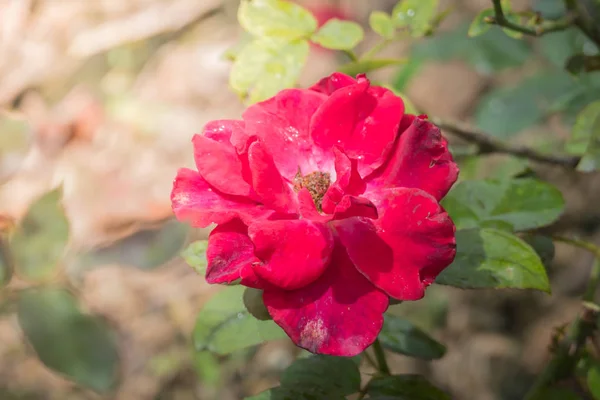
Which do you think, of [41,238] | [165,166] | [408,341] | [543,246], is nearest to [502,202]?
[543,246]

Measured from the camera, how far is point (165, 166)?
2215 mm

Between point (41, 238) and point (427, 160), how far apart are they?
33.2 inches

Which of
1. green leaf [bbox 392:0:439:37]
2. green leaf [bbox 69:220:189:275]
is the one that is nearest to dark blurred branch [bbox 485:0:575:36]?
green leaf [bbox 392:0:439:37]

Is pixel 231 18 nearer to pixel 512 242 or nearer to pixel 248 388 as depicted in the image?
pixel 248 388

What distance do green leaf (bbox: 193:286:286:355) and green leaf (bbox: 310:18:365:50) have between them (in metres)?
0.37

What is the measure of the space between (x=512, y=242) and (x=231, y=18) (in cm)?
223

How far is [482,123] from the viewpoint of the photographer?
1.65m

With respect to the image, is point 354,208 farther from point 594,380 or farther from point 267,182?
point 594,380

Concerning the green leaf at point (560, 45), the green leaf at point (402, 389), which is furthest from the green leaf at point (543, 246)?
the green leaf at point (560, 45)

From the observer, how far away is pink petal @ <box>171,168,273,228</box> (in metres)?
0.57

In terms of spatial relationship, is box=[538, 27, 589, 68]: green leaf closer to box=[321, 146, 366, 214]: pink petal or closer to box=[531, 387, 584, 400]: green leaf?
box=[531, 387, 584, 400]: green leaf

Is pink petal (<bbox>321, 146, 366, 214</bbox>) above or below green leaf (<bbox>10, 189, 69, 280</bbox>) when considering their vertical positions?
above

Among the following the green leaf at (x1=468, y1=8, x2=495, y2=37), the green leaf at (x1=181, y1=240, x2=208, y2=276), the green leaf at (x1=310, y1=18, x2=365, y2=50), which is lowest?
the green leaf at (x1=181, y1=240, x2=208, y2=276)

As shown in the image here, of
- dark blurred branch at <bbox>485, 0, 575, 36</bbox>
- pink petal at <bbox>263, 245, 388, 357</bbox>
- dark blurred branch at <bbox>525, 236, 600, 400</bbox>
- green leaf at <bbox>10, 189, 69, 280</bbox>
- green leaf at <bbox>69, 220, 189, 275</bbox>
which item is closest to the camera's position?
pink petal at <bbox>263, 245, 388, 357</bbox>
